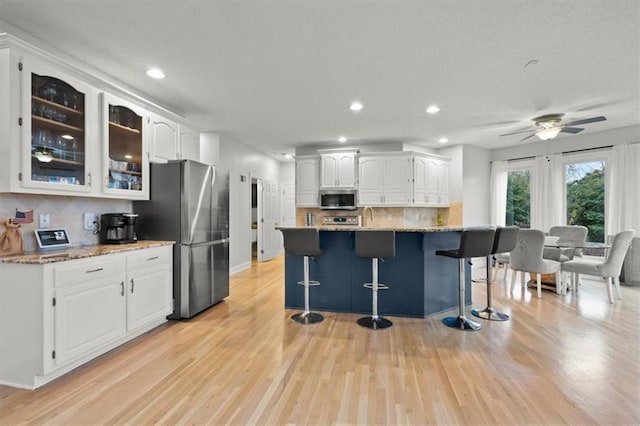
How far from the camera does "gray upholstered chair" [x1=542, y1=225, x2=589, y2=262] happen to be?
5.04 m

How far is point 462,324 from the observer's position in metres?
3.33

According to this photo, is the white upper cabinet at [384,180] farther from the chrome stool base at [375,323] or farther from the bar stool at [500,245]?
the chrome stool base at [375,323]

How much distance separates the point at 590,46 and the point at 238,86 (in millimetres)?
3384

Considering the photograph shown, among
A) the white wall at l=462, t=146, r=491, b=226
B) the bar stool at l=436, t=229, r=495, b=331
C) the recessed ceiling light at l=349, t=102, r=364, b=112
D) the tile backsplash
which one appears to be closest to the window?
the white wall at l=462, t=146, r=491, b=226

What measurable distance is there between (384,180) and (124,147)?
14.8 ft

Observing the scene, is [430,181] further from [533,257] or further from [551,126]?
[533,257]

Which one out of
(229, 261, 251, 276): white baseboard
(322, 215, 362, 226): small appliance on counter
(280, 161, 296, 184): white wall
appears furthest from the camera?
(280, 161, 296, 184): white wall

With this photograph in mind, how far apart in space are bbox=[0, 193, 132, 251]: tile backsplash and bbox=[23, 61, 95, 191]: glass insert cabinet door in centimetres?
32

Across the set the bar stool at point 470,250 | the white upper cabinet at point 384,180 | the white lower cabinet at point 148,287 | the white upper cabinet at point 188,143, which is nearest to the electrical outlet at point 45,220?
the white lower cabinet at point 148,287

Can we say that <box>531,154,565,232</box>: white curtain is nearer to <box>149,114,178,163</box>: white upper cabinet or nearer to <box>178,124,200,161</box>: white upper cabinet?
<box>178,124,200,161</box>: white upper cabinet

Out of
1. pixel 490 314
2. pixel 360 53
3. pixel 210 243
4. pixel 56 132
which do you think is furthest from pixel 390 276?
pixel 56 132

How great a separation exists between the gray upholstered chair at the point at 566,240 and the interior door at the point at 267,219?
5.65 m

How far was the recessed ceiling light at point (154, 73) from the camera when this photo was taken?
3.15m

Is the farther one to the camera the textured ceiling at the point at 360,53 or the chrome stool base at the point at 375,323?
the chrome stool base at the point at 375,323
